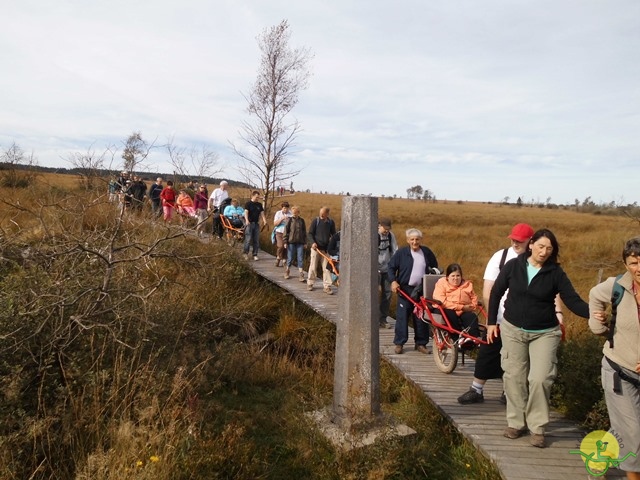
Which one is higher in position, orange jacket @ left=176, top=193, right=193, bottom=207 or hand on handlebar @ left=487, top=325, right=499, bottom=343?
orange jacket @ left=176, top=193, right=193, bottom=207

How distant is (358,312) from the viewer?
3.91 meters

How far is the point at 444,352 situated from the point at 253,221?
6340 millimetres

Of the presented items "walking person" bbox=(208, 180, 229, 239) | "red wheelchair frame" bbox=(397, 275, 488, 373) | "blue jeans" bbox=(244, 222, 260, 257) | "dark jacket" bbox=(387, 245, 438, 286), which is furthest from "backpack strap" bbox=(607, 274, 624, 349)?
"walking person" bbox=(208, 180, 229, 239)

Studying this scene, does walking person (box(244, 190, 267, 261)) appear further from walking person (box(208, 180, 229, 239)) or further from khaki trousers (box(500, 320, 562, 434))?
khaki trousers (box(500, 320, 562, 434))

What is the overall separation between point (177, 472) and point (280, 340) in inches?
191

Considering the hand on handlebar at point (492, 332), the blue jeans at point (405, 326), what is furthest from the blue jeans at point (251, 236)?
the hand on handlebar at point (492, 332)

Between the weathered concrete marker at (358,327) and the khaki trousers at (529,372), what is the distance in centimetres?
101

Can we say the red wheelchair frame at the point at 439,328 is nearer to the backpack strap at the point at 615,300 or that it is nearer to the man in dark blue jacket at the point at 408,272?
the man in dark blue jacket at the point at 408,272

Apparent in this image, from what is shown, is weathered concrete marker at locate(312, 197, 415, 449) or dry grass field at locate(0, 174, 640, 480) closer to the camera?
dry grass field at locate(0, 174, 640, 480)

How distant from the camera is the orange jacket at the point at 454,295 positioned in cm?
559

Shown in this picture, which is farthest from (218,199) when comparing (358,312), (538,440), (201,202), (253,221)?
(538,440)

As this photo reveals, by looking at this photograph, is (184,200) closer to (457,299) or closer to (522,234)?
(457,299)

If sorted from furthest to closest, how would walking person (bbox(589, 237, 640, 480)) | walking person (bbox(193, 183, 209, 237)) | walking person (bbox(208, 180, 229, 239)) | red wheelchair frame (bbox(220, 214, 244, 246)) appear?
walking person (bbox(193, 183, 209, 237))
walking person (bbox(208, 180, 229, 239))
red wheelchair frame (bbox(220, 214, 244, 246))
walking person (bbox(589, 237, 640, 480))

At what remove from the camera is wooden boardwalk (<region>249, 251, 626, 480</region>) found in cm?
346
